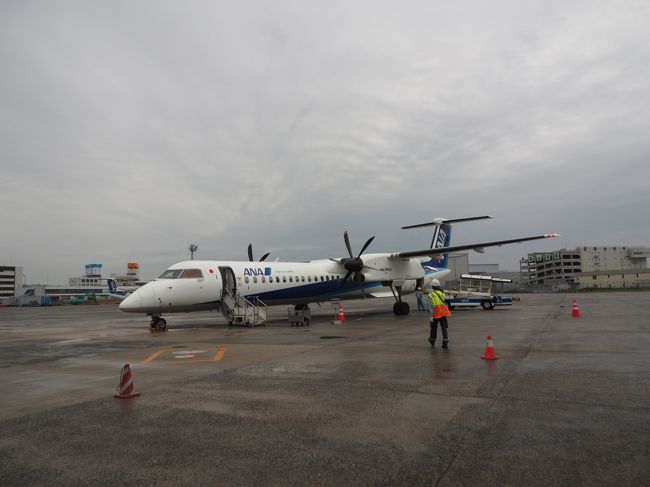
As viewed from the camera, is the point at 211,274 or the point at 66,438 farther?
the point at 211,274

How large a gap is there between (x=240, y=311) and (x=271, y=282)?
9.05ft

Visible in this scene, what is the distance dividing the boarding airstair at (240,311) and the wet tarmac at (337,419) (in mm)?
9673

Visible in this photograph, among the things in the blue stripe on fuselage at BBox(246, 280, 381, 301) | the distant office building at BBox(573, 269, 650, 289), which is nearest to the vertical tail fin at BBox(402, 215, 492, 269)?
the blue stripe on fuselage at BBox(246, 280, 381, 301)

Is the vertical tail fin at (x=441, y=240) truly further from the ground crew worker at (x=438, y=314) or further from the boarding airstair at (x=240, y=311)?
the ground crew worker at (x=438, y=314)

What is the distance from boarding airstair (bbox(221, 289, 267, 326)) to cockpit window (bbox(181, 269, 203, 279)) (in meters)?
1.57

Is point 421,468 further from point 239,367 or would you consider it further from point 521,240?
point 521,240

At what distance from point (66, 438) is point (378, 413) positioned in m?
3.84

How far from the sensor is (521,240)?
23156 millimetres

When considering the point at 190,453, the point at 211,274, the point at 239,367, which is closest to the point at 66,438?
the point at 190,453

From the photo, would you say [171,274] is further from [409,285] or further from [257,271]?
[409,285]

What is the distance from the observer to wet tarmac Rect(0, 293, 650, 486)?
4059mm

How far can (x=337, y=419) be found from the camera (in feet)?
18.5

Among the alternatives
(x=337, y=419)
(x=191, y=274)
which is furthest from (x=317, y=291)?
(x=337, y=419)

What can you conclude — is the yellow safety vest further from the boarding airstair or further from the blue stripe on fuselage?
the blue stripe on fuselage
